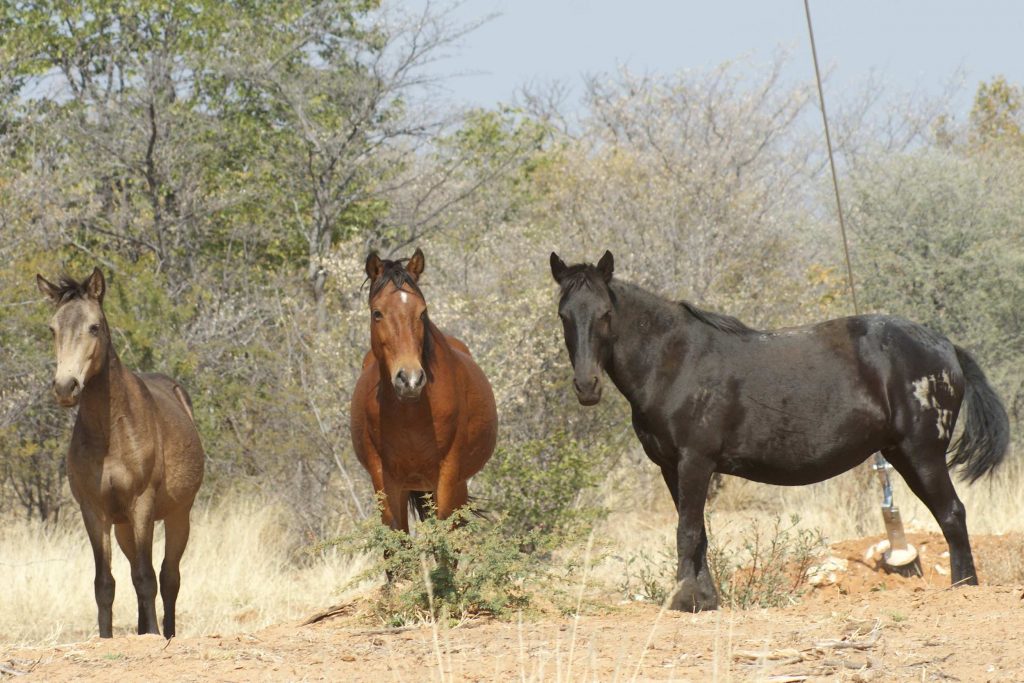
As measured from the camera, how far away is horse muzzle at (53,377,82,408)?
6980 mm

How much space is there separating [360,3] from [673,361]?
1493cm

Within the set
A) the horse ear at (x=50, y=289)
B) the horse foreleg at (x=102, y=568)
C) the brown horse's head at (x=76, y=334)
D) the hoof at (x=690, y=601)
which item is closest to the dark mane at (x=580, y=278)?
the hoof at (x=690, y=601)

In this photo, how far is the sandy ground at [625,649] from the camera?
498cm

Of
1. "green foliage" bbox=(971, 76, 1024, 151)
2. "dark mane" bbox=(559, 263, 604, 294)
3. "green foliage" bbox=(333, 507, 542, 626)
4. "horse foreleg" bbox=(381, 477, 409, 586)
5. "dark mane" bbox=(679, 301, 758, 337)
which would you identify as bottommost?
"green foliage" bbox=(333, 507, 542, 626)

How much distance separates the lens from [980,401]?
824 centimetres

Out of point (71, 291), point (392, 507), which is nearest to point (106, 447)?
point (71, 291)

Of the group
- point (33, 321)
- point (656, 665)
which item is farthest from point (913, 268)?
point (656, 665)

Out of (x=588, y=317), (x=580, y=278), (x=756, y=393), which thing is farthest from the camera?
(x=756, y=393)

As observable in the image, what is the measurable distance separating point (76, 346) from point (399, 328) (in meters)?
1.81

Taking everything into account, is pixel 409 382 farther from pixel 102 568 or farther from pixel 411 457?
pixel 102 568

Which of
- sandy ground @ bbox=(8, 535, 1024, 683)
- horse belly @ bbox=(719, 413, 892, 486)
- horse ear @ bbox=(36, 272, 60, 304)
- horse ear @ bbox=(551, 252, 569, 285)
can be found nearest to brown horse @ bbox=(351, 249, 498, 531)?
horse ear @ bbox=(551, 252, 569, 285)

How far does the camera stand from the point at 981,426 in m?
8.24

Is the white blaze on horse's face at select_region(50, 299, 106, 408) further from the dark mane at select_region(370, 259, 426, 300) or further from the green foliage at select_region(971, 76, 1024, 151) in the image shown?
the green foliage at select_region(971, 76, 1024, 151)

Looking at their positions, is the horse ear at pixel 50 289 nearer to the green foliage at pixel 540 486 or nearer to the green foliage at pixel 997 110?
the green foliage at pixel 540 486
